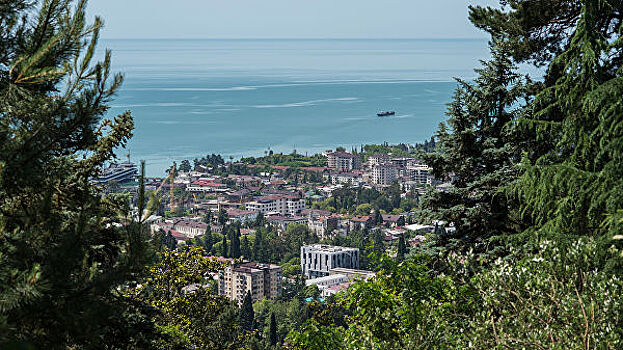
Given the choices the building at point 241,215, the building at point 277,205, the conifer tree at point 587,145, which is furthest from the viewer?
the building at point 277,205

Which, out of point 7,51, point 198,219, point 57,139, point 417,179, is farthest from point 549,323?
point 417,179

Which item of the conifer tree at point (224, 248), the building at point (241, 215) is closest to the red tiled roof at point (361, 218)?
the building at point (241, 215)

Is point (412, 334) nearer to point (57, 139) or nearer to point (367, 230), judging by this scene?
Result: point (57, 139)

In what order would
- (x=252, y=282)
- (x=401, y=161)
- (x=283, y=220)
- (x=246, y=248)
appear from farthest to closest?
(x=401, y=161) → (x=283, y=220) → (x=246, y=248) → (x=252, y=282)

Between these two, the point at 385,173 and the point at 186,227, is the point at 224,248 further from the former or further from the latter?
the point at 385,173

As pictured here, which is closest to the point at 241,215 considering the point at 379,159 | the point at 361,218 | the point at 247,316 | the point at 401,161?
the point at 361,218

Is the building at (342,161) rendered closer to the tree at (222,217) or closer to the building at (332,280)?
the tree at (222,217)
